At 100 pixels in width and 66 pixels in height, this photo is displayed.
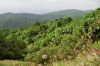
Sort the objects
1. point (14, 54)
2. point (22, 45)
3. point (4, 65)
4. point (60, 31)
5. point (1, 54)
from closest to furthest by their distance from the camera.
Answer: point (4, 65)
point (1, 54)
point (14, 54)
point (22, 45)
point (60, 31)

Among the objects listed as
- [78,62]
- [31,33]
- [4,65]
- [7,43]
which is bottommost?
[31,33]

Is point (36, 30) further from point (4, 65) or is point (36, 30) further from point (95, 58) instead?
point (95, 58)

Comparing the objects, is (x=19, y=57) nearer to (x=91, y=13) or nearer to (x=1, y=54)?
(x=1, y=54)

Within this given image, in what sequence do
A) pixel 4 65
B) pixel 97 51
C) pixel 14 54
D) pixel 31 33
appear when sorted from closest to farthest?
pixel 97 51
pixel 4 65
pixel 14 54
pixel 31 33

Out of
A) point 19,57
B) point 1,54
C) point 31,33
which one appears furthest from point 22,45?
point 31,33

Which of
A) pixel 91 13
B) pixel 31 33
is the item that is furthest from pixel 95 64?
pixel 31 33

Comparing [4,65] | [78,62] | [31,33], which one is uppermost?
[78,62]

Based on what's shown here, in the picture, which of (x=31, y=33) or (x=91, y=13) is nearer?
(x=91, y=13)

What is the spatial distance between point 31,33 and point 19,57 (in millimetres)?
37420

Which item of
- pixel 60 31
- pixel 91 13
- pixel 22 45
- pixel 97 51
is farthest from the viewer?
pixel 91 13

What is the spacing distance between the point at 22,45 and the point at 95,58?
1584 inches

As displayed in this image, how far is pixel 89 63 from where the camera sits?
24.9 feet

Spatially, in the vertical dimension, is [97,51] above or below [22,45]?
above

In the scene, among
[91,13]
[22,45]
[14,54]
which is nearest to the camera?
[14,54]
